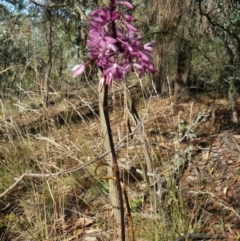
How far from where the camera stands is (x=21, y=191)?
11.4 feet

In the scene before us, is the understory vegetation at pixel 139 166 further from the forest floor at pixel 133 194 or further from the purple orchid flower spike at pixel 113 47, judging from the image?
the purple orchid flower spike at pixel 113 47

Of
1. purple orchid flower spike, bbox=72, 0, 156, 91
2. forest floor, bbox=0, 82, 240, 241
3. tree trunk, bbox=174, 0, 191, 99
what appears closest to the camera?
purple orchid flower spike, bbox=72, 0, 156, 91

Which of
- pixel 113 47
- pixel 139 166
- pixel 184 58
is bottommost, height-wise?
pixel 139 166

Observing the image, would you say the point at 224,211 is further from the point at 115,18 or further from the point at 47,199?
the point at 115,18

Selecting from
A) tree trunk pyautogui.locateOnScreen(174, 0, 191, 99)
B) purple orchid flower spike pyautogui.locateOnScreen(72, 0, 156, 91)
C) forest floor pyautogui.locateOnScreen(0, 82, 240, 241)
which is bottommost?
forest floor pyautogui.locateOnScreen(0, 82, 240, 241)

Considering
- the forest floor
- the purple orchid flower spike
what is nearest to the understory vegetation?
the forest floor

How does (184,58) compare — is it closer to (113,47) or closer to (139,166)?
(139,166)

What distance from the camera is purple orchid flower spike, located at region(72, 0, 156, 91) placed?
49.8 inches

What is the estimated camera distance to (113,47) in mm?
1273

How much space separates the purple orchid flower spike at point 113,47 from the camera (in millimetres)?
1265

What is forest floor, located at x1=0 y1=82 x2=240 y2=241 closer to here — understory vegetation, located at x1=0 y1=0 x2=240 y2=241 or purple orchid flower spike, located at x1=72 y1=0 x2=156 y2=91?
understory vegetation, located at x1=0 y1=0 x2=240 y2=241

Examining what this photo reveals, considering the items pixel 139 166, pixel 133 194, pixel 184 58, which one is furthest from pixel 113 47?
pixel 184 58

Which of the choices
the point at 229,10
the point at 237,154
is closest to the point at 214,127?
the point at 237,154

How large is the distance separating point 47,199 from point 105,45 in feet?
6.92
